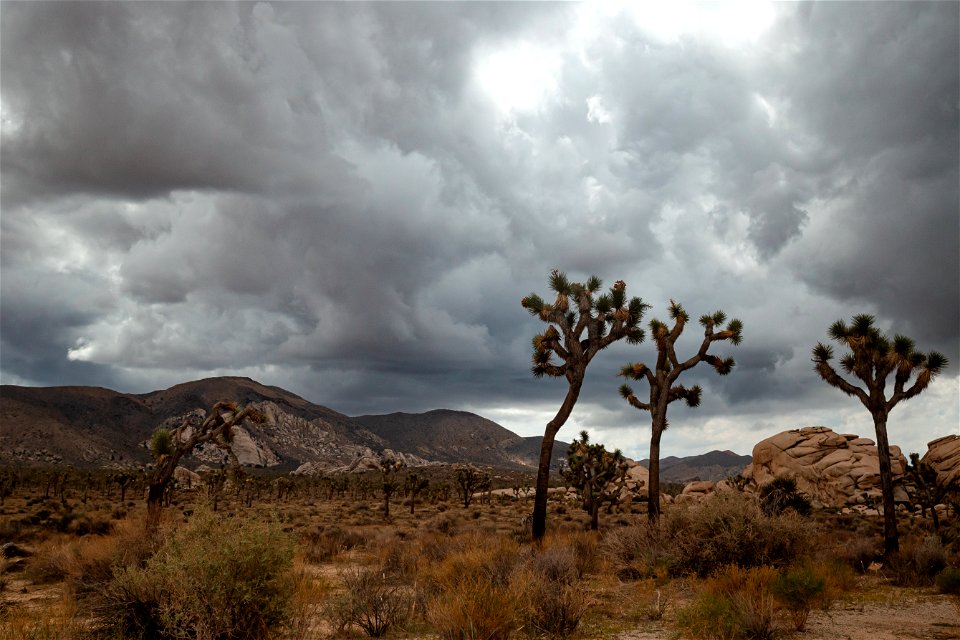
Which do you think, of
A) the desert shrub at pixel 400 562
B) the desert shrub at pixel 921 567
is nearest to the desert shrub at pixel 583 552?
the desert shrub at pixel 400 562

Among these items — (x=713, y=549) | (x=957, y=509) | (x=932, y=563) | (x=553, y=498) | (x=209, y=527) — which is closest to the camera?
(x=209, y=527)

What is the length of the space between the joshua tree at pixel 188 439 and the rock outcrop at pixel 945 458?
1994 inches

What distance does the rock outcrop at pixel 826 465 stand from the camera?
52969 millimetres

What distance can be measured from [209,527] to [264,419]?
15195mm

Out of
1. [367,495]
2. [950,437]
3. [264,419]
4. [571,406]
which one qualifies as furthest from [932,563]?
[367,495]

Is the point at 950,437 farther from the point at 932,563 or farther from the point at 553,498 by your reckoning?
the point at 932,563

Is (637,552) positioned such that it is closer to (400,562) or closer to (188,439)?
(400,562)

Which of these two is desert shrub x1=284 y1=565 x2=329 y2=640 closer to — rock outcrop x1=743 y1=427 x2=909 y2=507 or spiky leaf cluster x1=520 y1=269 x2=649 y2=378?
spiky leaf cluster x1=520 y1=269 x2=649 y2=378

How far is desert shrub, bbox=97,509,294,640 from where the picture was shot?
25.3 feet

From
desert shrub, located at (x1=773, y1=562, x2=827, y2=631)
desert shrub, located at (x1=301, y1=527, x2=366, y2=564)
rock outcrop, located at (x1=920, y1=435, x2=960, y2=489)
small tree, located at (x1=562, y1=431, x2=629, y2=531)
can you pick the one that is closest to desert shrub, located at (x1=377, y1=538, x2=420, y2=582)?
desert shrub, located at (x1=301, y1=527, x2=366, y2=564)

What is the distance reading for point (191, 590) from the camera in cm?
766

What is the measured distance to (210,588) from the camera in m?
7.74

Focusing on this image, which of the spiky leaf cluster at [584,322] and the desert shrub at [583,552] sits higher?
the spiky leaf cluster at [584,322]

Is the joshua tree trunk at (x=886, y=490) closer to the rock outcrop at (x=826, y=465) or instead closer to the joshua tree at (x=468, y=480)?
the rock outcrop at (x=826, y=465)
